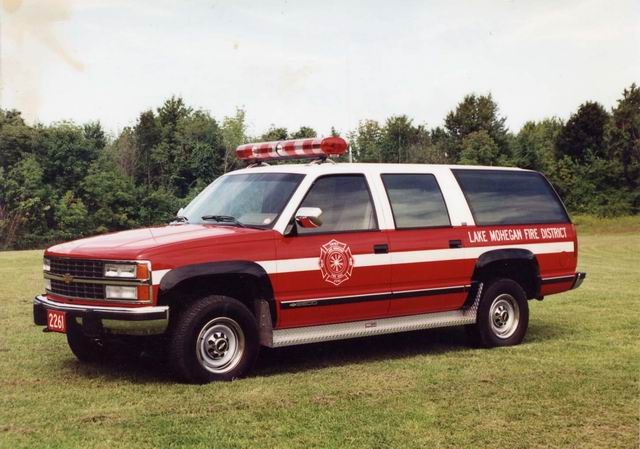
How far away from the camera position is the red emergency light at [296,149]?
884 centimetres

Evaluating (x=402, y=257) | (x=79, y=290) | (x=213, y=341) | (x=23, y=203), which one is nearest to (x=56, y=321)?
(x=79, y=290)

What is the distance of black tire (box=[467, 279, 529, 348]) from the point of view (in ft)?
31.1

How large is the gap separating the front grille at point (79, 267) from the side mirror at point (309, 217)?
180 centimetres

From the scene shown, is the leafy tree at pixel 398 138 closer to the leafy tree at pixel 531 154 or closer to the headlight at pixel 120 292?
the leafy tree at pixel 531 154

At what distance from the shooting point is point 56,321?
7602mm

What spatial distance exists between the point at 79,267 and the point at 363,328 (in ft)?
9.03

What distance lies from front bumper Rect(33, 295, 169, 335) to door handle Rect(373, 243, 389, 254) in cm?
223

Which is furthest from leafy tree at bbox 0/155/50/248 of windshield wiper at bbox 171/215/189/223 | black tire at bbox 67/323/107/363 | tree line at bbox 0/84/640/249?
windshield wiper at bbox 171/215/189/223

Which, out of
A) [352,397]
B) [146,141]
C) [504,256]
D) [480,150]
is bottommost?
[352,397]

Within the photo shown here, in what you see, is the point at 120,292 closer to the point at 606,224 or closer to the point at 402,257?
the point at 402,257

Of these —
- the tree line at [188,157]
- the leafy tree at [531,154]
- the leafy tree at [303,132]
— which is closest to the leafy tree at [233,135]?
the tree line at [188,157]

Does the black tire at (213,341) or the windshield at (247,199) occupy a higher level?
the windshield at (247,199)

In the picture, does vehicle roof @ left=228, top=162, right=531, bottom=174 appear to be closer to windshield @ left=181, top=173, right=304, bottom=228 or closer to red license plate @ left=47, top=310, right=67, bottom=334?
windshield @ left=181, top=173, right=304, bottom=228

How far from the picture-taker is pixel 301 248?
7980mm
